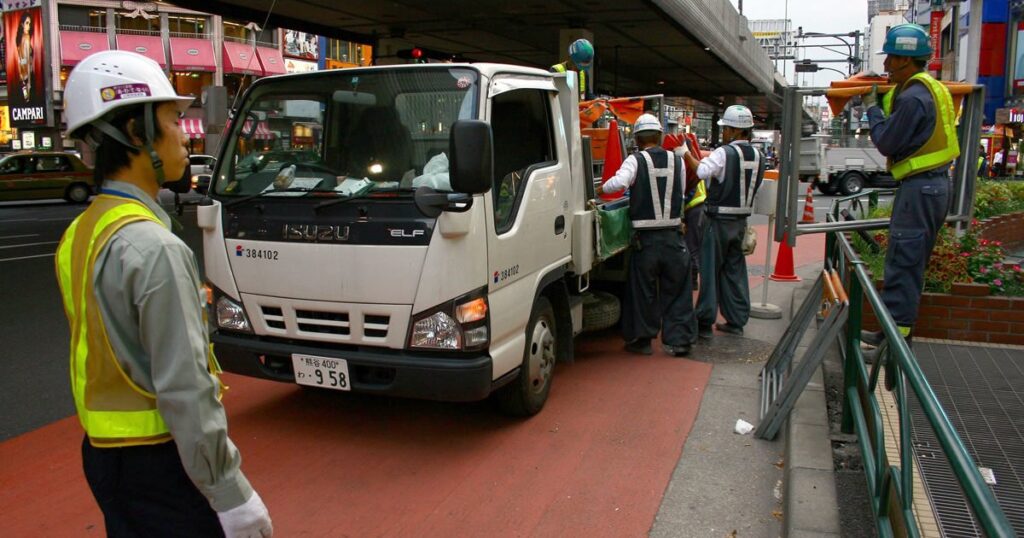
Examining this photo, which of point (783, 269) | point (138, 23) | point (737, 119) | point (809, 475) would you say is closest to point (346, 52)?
point (138, 23)

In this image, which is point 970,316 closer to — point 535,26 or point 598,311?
point 598,311

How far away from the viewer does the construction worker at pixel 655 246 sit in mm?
6559

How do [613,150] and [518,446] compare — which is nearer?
[518,446]

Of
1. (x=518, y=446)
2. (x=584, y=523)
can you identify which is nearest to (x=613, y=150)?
(x=518, y=446)

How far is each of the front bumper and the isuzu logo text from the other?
2.07ft

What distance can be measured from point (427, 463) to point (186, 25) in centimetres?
4618

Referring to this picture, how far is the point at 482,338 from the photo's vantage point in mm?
4480

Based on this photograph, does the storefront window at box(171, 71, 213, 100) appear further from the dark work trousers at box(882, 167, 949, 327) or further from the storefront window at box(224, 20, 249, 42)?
the dark work trousers at box(882, 167, 949, 327)

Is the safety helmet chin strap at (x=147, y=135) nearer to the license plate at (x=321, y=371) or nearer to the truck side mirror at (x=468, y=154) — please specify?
the truck side mirror at (x=468, y=154)

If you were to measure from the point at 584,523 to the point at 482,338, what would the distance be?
1.16 m

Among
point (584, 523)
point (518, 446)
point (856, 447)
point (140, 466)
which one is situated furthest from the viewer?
point (518, 446)

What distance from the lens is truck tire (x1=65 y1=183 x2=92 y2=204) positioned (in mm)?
24000

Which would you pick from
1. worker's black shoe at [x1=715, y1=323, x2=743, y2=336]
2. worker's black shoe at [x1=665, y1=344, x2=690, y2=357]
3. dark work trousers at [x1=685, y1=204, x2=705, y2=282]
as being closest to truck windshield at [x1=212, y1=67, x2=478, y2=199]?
worker's black shoe at [x1=665, y1=344, x2=690, y2=357]

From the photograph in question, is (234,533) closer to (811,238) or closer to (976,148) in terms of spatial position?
(976,148)
